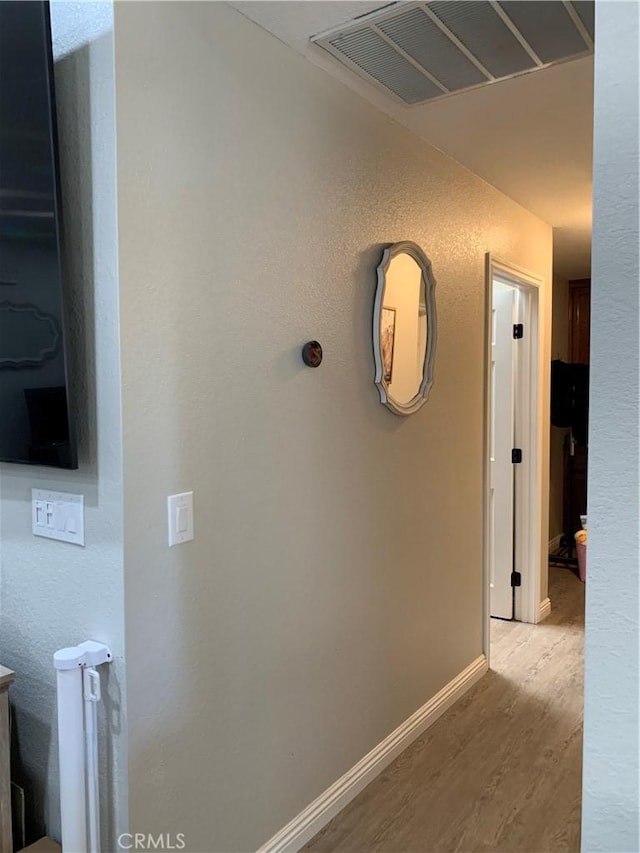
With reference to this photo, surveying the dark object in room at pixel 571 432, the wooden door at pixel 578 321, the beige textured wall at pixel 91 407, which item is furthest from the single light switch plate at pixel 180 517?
the wooden door at pixel 578 321

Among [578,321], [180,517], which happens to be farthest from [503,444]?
[180,517]

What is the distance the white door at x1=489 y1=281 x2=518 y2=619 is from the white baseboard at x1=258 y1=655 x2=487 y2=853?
3.26 feet

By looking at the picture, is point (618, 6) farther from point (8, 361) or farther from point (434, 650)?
point (434, 650)

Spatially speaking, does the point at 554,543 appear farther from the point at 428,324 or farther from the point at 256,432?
the point at 256,432

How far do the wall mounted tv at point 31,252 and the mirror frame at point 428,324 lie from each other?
1159 millimetres

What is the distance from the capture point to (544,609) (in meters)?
4.01

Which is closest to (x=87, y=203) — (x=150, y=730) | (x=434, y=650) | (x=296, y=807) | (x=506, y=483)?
(x=150, y=730)

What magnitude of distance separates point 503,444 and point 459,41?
2.54 metres

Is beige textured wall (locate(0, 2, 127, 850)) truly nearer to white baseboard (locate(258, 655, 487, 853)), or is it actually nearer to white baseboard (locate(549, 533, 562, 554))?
white baseboard (locate(258, 655, 487, 853))

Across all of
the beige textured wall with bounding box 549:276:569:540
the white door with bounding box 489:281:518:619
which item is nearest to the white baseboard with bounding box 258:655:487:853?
the white door with bounding box 489:281:518:619

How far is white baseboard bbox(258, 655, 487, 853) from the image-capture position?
1950mm

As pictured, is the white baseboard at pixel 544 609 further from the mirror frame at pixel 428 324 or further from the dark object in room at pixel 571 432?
the mirror frame at pixel 428 324

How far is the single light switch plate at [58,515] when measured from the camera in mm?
1512

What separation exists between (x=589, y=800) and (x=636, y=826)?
0.18 feet
